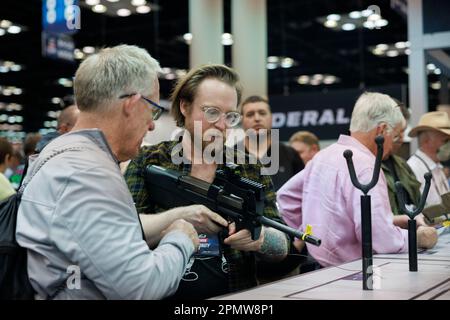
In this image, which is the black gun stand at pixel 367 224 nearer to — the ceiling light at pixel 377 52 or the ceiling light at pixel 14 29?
the ceiling light at pixel 14 29

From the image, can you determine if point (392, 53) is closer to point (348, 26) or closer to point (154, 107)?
point (348, 26)

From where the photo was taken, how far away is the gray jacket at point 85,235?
4.59 ft

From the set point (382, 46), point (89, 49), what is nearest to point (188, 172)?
point (89, 49)

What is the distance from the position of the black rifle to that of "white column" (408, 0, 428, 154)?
4.60 metres

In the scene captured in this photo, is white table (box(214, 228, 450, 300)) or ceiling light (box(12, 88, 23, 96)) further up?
ceiling light (box(12, 88, 23, 96))

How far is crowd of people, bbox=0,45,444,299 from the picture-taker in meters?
1.42

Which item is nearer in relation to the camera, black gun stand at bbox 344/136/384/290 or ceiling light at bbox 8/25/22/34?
black gun stand at bbox 344/136/384/290

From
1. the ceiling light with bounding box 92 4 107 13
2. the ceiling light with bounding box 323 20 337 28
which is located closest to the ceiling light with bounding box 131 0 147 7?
the ceiling light with bounding box 92 4 107 13

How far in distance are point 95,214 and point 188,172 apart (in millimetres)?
959

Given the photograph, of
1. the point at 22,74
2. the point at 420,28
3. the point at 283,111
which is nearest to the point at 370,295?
the point at 420,28

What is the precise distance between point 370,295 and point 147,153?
3.45 feet

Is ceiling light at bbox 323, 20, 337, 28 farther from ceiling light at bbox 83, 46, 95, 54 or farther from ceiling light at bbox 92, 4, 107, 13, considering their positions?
ceiling light at bbox 83, 46, 95, 54

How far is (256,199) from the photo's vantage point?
1.91 meters
